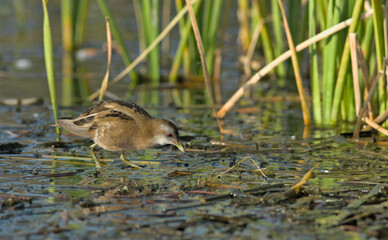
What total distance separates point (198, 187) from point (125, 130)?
44.3 inches

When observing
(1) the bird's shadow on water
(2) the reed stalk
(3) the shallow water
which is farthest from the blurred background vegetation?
(1) the bird's shadow on water

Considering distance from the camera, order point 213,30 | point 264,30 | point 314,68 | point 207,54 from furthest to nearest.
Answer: point 264,30
point 207,54
point 213,30
point 314,68

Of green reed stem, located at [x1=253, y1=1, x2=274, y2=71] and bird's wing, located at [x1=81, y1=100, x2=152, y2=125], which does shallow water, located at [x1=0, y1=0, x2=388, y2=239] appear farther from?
green reed stem, located at [x1=253, y1=1, x2=274, y2=71]

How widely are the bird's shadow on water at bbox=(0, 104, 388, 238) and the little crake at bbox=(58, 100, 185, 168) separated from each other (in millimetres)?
195

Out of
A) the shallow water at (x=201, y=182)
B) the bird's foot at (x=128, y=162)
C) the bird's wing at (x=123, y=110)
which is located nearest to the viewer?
the shallow water at (x=201, y=182)

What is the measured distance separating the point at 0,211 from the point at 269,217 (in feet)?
5.91

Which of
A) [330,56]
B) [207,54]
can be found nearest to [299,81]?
[330,56]

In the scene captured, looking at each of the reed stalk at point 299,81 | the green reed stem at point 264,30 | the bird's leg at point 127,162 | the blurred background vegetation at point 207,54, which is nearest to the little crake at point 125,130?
the bird's leg at point 127,162

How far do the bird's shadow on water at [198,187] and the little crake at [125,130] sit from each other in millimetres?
195

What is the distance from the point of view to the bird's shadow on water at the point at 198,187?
3.94m

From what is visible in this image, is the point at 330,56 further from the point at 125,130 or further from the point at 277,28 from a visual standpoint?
the point at 277,28

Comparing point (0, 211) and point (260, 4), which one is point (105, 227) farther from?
point (260, 4)

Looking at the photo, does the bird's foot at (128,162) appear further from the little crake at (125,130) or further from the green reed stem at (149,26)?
the green reed stem at (149,26)

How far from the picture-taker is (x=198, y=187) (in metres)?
4.69
